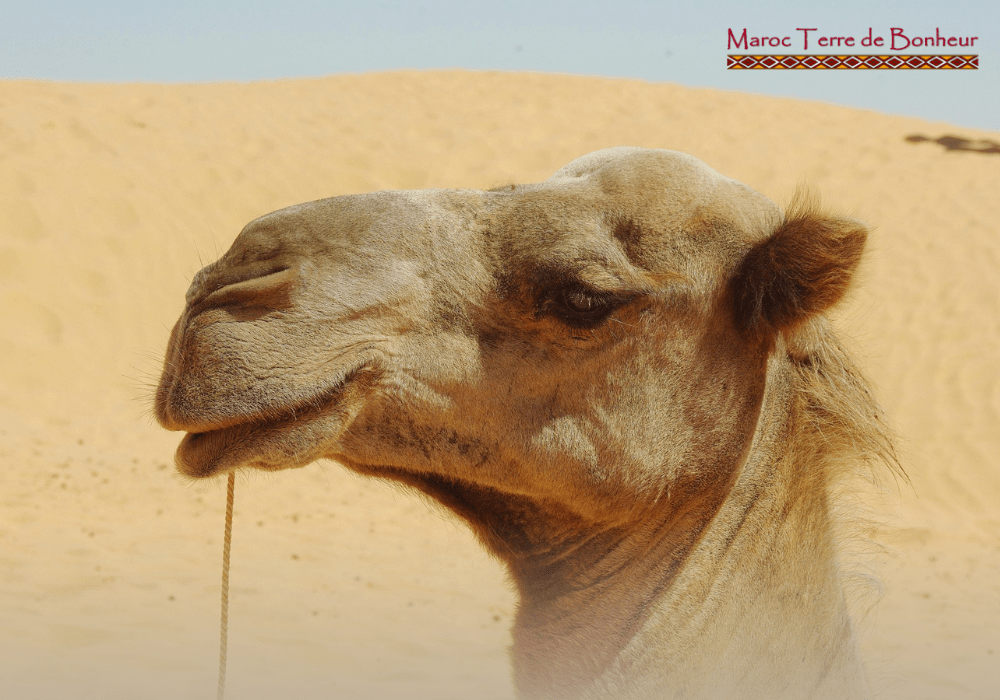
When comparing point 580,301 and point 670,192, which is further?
point 670,192

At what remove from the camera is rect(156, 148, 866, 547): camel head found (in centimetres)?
181

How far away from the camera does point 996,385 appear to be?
1067 cm

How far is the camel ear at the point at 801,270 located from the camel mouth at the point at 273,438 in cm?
85

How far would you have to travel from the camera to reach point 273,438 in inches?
68.2

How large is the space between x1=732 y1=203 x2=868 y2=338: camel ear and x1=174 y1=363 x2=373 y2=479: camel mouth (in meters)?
0.85

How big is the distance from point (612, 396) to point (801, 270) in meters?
0.46

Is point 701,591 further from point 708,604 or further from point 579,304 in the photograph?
point 579,304

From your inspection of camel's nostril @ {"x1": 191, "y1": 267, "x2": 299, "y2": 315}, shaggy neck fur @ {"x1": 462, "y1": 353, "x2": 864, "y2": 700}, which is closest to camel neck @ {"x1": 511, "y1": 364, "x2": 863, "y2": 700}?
shaggy neck fur @ {"x1": 462, "y1": 353, "x2": 864, "y2": 700}

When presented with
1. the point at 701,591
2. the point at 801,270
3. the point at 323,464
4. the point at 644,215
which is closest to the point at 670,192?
the point at 644,215

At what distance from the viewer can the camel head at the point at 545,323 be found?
1.81 metres

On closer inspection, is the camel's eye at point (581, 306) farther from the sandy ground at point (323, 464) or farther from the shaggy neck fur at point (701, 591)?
the sandy ground at point (323, 464)

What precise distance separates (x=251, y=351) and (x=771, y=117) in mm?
21062

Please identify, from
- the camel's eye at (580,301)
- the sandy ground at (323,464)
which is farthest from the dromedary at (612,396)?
the sandy ground at (323,464)

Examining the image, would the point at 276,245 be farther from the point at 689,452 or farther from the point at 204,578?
the point at 204,578
